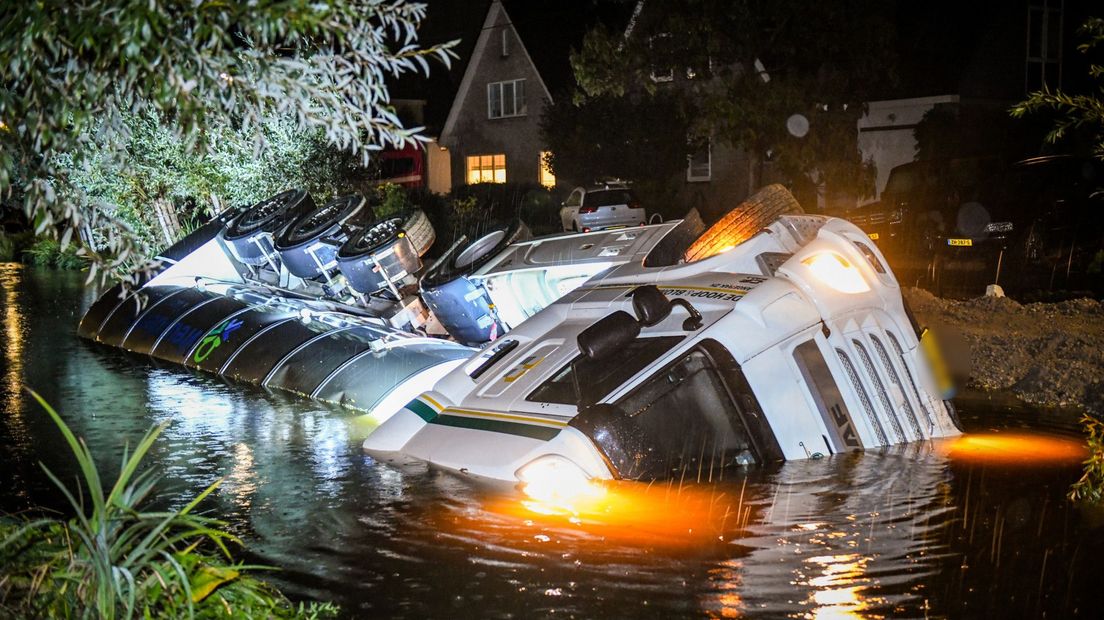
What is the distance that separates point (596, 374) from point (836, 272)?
2052 millimetres

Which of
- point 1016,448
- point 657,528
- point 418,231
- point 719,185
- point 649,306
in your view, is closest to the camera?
point 657,528

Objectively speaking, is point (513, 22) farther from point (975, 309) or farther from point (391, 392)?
point (391, 392)

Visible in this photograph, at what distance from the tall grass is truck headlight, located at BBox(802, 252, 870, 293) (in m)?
4.91

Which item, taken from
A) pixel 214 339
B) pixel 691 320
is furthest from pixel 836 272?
pixel 214 339

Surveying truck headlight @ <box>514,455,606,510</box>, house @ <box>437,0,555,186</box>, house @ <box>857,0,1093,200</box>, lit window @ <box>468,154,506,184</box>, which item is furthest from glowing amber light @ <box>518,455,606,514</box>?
lit window @ <box>468,154,506,184</box>

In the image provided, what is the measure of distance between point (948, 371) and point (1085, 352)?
434 cm

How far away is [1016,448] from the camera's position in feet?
34.0

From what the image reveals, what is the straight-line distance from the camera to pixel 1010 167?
22.1 metres

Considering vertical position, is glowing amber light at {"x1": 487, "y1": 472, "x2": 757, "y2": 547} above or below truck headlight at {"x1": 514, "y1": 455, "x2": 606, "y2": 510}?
below

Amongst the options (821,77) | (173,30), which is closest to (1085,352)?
(173,30)

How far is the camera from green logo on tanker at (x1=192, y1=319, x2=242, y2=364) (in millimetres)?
14797

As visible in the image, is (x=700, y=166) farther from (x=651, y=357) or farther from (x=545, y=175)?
(x=651, y=357)

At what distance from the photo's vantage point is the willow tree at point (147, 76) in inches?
194

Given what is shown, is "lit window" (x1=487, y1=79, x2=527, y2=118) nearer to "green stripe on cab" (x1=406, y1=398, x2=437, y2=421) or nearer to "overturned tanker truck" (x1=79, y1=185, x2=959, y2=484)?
"overturned tanker truck" (x1=79, y1=185, x2=959, y2=484)
